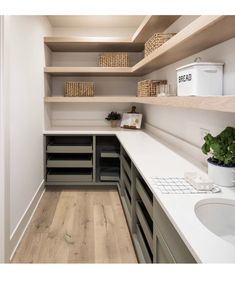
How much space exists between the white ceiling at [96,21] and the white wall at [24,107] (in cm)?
36

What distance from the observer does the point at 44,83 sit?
3.97 meters

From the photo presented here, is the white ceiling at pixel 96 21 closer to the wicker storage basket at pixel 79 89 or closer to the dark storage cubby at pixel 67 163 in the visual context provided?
the wicker storage basket at pixel 79 89

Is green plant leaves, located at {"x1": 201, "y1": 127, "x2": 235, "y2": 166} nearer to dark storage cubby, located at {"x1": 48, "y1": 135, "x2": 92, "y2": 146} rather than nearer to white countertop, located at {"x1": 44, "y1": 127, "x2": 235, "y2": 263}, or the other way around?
white countertop, located at {"x1": 44, "y1": 127, "x2": 235, "y2": 263}

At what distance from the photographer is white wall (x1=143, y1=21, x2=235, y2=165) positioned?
5.71ft

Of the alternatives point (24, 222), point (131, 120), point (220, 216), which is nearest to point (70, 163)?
point (131, 120)

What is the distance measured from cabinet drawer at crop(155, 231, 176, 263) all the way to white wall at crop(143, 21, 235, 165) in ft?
2.77

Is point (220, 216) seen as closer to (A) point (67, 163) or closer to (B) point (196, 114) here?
(B) point (196, 114)

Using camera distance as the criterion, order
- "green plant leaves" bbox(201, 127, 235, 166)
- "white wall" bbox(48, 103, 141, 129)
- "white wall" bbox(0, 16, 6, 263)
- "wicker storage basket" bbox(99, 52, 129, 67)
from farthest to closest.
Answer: "white wall" bbox(48, 103, 141, 129) < "wicker storage basket" bbox(99, 52, 129, 67) < "white wall" bbox(0, 16, 6, 263) < "green plant leaves" bbox(201, 127, 235, 166)

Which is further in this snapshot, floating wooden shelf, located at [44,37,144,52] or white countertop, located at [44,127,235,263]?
floating wooden shelf, located at [44,37,144,52]

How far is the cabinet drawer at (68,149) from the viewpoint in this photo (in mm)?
3947

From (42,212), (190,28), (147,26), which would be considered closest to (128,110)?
(147,26)

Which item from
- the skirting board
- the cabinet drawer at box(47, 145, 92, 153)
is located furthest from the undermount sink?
the cabinet drawer at box(47, 145, 92, 153)

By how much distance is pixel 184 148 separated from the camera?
103 inches
